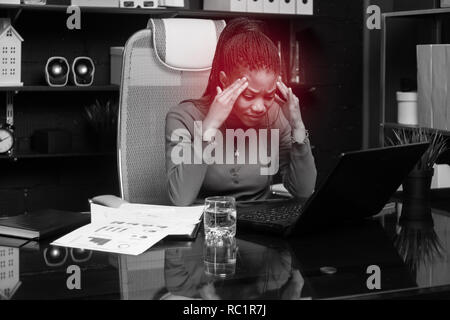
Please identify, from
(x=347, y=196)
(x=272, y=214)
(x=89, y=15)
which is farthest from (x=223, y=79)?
(x=89, y=15)

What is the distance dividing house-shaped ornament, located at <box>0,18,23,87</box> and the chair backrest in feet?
4.45

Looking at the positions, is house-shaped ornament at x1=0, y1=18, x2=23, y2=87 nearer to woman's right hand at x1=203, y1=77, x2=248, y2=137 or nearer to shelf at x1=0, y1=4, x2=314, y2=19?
shelf at x1=0, y1=4, x2=314, y2=19

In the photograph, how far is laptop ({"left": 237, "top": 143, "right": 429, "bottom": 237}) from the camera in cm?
128

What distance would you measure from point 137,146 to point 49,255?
860mm

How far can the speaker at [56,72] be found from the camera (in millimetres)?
3355

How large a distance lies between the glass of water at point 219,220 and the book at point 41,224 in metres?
0.33

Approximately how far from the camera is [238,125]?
Answer: 6.46 ft

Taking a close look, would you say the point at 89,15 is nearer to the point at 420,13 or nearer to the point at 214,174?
the point at 420,13

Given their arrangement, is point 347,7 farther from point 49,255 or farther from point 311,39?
point 49,255

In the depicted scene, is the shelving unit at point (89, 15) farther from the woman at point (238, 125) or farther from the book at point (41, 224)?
the book at point (41, 224)

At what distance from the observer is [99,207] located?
1.56 metres

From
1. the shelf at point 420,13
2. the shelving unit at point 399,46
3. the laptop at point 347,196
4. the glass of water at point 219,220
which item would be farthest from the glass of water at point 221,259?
the shelving unit at point 399,46
